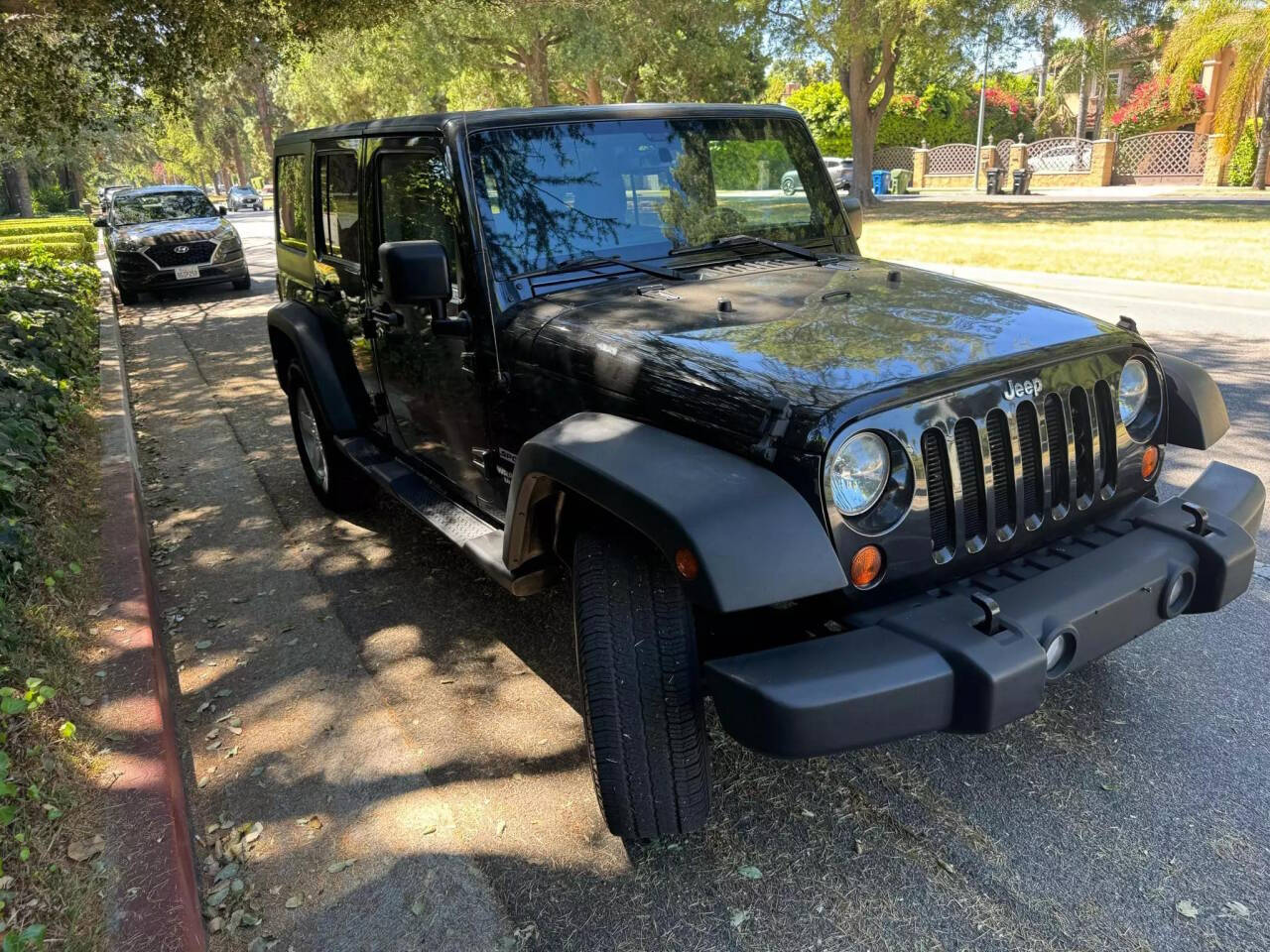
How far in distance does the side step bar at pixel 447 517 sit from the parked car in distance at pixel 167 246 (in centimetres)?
1143

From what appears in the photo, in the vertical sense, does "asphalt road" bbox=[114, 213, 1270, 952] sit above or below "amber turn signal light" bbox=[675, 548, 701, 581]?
below

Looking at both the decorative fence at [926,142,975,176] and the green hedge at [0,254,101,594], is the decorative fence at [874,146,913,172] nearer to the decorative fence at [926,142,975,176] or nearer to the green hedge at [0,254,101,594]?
the decorative fence at [926,142,975,176]

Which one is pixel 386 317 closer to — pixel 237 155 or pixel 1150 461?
pixel 1150 461

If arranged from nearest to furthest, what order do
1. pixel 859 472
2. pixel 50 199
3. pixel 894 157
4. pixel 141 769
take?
1. pixel 859 472
2. pixel 141 769
3. pixel 894 157
4. pixel 50 199

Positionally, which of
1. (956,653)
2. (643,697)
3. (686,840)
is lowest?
(686,840)

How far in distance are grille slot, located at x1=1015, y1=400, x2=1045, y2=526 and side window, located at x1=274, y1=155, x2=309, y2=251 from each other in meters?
3.87

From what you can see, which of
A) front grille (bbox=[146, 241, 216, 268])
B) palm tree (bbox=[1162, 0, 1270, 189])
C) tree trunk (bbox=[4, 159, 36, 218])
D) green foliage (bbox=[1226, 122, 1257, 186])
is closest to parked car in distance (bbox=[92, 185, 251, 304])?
front grille (bbox=[146, 241, 216, 268])

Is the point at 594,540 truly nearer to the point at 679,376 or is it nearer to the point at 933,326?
the point at 679,376

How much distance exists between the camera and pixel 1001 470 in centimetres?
248

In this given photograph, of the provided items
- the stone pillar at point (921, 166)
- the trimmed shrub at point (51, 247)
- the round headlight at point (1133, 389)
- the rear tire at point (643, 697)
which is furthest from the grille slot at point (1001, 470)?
the stone pillar at point (921, 166)

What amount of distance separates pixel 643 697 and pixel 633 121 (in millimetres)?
2197

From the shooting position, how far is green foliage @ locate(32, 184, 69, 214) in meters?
42.5

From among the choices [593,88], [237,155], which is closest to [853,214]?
[593,88]

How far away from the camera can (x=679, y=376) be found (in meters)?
2.52
